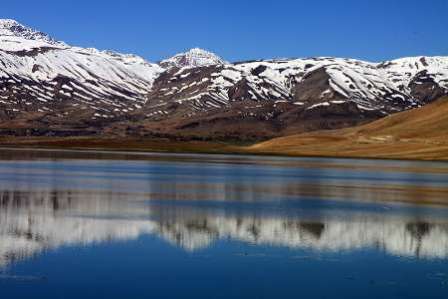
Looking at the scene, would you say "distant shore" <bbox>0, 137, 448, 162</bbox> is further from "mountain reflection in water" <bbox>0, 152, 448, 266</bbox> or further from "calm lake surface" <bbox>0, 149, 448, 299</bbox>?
"calm lake surface" <bbox>0, 149, 448, 299</bbox>

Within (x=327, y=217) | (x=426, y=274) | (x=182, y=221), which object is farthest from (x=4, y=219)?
(x=426, y=274)

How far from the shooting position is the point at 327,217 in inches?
1746

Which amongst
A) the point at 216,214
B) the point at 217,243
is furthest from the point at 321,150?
the point at 217,243

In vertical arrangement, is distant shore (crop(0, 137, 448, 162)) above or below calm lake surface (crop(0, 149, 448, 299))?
above

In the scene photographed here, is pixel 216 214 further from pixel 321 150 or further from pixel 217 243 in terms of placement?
pixel 321 150

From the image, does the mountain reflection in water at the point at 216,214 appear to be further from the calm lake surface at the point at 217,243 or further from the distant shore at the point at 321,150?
the distant shore at the point at 321,150

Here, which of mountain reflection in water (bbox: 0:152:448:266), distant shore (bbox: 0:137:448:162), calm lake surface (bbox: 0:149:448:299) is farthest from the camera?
distant shore (bbox: 0:137:448:162)

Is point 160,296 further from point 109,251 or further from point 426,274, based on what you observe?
point 426,274

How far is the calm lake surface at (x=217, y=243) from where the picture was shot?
25.2 m

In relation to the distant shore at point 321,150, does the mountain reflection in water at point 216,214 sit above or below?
below

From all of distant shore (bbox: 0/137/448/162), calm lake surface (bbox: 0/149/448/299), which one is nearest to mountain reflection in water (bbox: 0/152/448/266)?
calm lake surface (bbox: 0/149/448/299)

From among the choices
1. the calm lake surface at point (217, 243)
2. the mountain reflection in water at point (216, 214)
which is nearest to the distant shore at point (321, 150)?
the mountain reflection in water at point (216, 214)

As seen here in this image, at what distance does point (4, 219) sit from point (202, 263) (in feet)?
47.0

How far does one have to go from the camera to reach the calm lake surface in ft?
82.7
